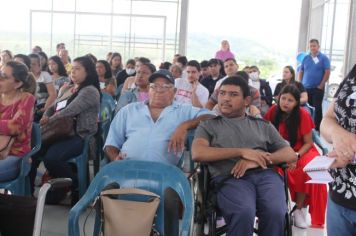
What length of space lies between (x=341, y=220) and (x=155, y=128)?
1605 millimetres

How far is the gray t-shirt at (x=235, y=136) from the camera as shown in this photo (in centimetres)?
269

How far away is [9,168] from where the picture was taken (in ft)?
9.76

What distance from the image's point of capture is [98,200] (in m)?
2.21

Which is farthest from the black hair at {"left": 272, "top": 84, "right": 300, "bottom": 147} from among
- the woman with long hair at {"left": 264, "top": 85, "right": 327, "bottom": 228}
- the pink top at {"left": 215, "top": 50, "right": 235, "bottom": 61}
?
the pink top at {"left": 215, "top": 50, "right": 235, "bottom": 61}

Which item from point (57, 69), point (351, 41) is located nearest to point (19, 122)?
point (57, 69)

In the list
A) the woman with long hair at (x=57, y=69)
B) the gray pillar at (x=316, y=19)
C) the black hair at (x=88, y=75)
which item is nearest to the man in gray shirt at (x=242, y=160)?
the black hair at (x=88, y=75)

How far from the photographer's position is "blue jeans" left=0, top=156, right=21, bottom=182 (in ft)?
9.68

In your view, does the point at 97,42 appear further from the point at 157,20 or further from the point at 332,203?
the point at 332,203

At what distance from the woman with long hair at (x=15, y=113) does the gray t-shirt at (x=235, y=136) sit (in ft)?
3.81

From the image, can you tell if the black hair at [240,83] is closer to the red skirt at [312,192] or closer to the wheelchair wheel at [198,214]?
the wheelchair wheel at [198,214]

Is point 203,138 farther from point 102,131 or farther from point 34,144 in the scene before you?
point 102,131

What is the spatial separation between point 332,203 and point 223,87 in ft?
4.91

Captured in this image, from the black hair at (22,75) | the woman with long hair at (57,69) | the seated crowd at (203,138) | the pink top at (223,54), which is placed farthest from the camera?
the pink top at (223,54)

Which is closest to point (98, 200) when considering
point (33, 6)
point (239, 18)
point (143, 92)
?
point (143, 92)
